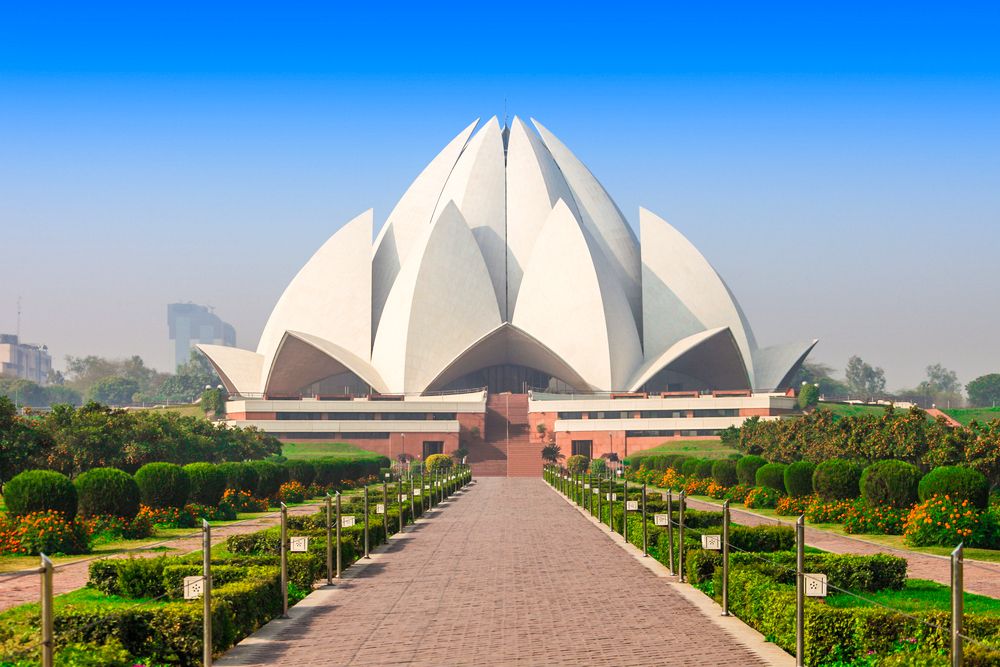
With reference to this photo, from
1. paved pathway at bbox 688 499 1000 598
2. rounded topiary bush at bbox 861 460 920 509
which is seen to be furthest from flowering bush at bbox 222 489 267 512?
rounded topiary bush at bbox 861 460 920 509

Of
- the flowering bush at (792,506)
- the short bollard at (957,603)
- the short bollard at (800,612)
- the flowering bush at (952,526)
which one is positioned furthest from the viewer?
the flowering bush at (792,506)

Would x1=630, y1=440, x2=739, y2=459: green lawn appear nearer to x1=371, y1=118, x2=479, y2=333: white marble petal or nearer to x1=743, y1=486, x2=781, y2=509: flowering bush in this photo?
x1=371, y1=118, x2=479, y2=333: white marble petal

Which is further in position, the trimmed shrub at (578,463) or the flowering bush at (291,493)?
the trimmed shrub at (578,463)

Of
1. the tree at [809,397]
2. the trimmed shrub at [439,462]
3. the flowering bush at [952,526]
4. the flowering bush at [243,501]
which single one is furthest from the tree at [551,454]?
the flowering bush at [952,526]

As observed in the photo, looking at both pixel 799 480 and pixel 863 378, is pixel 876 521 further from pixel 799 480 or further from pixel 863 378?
pixel 863 378

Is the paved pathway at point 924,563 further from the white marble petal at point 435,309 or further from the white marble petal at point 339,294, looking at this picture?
the white marble petal at point 339,294

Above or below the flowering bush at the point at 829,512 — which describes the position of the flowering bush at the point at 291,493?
below

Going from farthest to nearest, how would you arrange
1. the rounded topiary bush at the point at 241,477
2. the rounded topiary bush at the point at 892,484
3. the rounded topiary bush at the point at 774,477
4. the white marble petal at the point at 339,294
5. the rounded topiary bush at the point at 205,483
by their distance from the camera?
the white marble petal at the point at 339,294 → the rounded topiary bush at the point at 241,477 → the rounded topiary bush at the point at 774,477 → the rounded topiary bush at the point at 205,483 → the rounded topiary bush at the point at 892,484

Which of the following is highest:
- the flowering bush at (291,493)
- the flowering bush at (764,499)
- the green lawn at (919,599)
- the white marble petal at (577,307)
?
the white marble petal at (577,307)

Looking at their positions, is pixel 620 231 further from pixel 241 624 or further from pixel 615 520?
pixel 241 624
